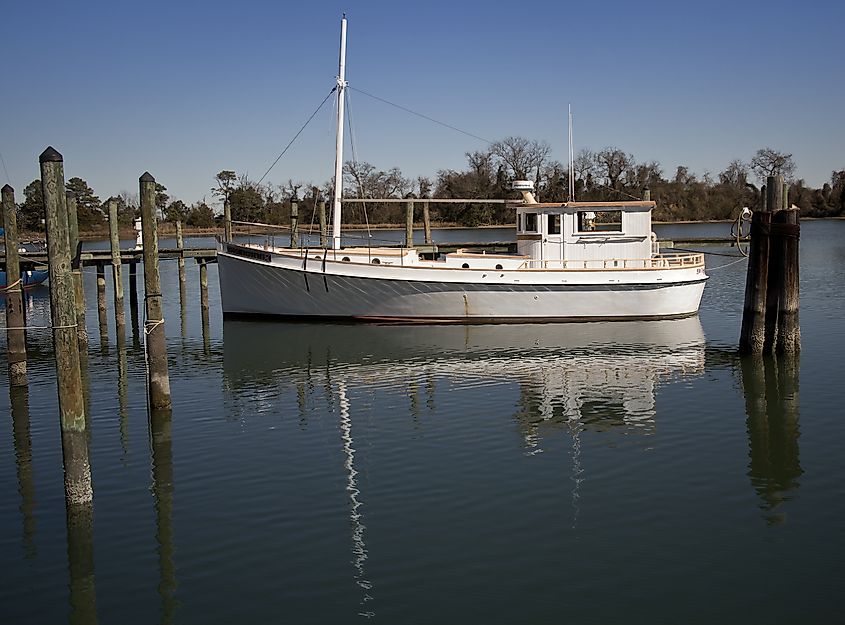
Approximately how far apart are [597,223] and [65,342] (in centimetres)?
1976

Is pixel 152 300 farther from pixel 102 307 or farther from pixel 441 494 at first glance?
pixel 102 307

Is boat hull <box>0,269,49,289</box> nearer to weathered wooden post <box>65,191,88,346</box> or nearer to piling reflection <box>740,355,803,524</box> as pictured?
weathered wooden post <box>65,191,88,346</box>

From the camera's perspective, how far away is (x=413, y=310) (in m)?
25.5

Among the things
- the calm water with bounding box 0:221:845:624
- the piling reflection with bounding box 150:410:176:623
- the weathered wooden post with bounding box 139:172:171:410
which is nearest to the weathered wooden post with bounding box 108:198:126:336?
the calm water with bounding box 0:221:845:624

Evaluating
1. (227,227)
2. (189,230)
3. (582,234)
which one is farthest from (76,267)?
(189,230)

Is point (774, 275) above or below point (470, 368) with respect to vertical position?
above

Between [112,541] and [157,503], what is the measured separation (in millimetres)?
1233

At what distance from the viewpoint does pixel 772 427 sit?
45.8ft

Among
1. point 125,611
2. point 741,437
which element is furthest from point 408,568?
point 741,437

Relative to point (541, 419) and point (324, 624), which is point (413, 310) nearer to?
point (541, 419)

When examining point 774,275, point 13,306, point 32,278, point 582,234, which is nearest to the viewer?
point 13,306

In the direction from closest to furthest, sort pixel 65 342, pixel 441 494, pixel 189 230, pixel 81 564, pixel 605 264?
pixel 81 564, pixel 65 342, pixel 441 494, pixel 605 264, pixel 189 230

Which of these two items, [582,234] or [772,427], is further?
[582,234]

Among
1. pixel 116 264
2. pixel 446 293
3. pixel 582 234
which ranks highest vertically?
pixel 582 234
